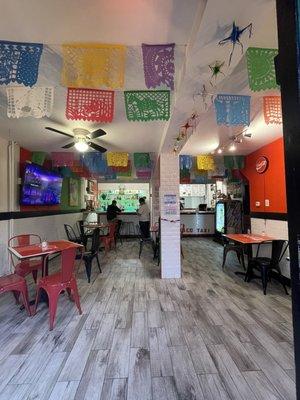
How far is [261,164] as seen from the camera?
5.40 meters

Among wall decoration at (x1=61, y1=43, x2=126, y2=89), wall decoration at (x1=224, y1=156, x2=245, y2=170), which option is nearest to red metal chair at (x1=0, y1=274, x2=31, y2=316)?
wall decoration at (x1=61, y1=43, x2=126, y2=89)

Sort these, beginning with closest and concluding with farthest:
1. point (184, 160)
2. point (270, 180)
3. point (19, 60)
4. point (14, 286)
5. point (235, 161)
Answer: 1. point (19, 60)
2. point (14, 286)
3. point (270, 180)
4. point (184, 160)
5. point (235, 161)

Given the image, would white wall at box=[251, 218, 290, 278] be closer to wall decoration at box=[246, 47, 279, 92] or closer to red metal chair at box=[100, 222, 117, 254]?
wall decoration at box=[246, 47, 279, 92]

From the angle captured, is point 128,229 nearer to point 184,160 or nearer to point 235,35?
point 184,160

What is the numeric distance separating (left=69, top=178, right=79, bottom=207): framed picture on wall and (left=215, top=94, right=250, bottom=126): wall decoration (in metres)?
6.30

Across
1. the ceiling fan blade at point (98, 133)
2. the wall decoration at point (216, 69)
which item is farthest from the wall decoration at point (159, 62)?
the ceiling fan blade at point (98, 133)

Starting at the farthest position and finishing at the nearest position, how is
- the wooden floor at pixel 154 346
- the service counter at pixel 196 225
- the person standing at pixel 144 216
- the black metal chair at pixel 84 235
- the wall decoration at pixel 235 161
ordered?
the service counter at pixel 196 225 < the person standing at pixel 144 216 < the black metal chair at pixel 84 235 < the wall decoration at pixel 235 161 < the wooden floor at pixel 154 346

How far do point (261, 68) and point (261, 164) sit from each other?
3707 mm

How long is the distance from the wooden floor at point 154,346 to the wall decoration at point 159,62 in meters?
2.45

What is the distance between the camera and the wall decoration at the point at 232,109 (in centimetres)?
280

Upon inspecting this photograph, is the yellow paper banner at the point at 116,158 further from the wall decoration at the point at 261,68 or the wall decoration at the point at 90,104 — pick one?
the wall decoration at the point at 261,68

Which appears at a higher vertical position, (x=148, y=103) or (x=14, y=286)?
(x=148, y=103)

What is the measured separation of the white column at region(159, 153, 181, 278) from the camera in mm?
4777

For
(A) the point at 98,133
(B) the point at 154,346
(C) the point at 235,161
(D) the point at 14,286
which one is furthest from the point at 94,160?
(B) the point at 154,346
